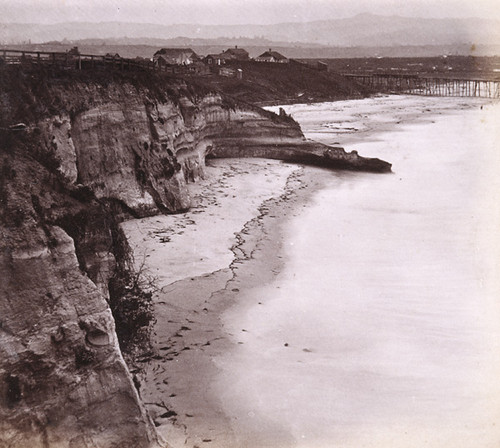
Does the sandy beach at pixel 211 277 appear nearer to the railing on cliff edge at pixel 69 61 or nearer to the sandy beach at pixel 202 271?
the sandy beach at pixel 202 271

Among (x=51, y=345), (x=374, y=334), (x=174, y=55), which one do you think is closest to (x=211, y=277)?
(x=374, y=334)

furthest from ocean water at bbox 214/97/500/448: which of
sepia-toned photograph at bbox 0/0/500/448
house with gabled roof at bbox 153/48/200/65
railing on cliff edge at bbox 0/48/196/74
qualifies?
house with gabled roof at bbox 153/48/200/65

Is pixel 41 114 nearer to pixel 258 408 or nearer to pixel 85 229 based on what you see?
pixel 85 229

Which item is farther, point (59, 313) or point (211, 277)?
point (211, 277)

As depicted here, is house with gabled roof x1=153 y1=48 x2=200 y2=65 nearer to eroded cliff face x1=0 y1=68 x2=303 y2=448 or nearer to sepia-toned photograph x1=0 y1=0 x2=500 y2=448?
sepia-toned photograph x1=0 y1=0 x2=500 y2=448

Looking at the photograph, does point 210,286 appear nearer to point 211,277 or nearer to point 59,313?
point 211,277

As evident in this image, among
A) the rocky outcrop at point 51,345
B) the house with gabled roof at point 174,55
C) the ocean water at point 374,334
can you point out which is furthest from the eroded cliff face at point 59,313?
the house with gabled roof at point 174,55

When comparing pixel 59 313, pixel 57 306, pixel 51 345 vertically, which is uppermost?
pixel 57 306
